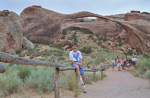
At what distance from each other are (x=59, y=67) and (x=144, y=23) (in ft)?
77.9

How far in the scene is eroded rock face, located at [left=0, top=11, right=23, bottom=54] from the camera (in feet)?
48.7

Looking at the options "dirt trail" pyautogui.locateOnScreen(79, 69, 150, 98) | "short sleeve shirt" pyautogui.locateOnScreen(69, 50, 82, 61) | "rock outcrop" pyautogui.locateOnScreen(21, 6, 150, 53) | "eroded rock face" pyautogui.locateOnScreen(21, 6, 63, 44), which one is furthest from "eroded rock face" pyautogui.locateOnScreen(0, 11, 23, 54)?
"short sleeve shirt" pyautogui.locateOnScreen(69, 50, 82, 61)

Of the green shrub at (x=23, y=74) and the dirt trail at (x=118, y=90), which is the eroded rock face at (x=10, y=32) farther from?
the dirt trail at (x=118, y=90)

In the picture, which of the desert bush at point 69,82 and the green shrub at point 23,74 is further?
the desert bush at point 69,82

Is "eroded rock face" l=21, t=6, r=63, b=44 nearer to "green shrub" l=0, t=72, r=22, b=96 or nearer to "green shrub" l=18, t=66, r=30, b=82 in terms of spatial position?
"green shrub" l=18, t=66, r=30, b=82

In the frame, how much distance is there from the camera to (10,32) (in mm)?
16203

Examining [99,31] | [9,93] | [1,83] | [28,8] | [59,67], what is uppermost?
[28,8]

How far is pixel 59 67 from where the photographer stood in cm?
369

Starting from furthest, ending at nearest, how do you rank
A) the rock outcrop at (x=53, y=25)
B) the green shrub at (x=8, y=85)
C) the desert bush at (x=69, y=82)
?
the rock outcrop at (x=53, y=25)
the desert bush at (x=69, y=82)
the green shrub at (x=8, y=85)

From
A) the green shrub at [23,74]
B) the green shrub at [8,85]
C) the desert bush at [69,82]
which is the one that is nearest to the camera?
the green shrub at [8,85]

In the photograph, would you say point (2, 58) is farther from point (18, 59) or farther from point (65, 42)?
point (65, 42)

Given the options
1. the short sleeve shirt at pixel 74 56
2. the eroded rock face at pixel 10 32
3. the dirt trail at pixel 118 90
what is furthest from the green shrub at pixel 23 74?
the eroded rock face at pixel 10 32

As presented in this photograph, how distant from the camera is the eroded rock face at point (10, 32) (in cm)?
1485

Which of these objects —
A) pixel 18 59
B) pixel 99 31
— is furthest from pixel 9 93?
pixel 99 31
